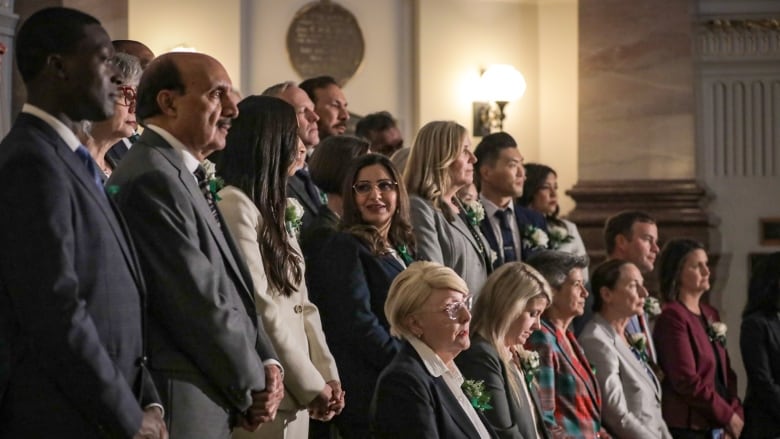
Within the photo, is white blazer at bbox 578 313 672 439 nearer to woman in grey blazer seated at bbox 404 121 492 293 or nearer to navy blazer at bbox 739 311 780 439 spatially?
woman in grey blazer seated at bbox 404 121 492 293

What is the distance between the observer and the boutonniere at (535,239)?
23.6 feet

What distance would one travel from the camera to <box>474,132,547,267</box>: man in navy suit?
22.6 ft

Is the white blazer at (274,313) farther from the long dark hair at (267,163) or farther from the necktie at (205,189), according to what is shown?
the necktie at (205,189)

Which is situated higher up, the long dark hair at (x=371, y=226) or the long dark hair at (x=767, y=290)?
the long dark hair at (x=371, y=226)

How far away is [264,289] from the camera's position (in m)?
4.33

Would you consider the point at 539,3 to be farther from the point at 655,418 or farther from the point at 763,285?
the point at 655,418

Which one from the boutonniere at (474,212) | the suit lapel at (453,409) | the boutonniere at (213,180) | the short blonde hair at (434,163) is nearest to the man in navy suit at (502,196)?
the boutonniere at (474,212)

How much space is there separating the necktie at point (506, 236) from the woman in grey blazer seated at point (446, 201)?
0.47 m

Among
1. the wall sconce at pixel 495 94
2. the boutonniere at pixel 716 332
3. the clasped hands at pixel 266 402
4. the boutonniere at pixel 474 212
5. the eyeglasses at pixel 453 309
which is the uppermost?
the wall sconce at pixel 495 94

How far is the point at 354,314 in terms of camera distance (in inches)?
208

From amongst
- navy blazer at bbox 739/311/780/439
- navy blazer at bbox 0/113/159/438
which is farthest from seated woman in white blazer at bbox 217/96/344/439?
navy blazer at bbox 739/311/780/439

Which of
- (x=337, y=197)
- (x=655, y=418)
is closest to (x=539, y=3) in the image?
(x=655, y=418)

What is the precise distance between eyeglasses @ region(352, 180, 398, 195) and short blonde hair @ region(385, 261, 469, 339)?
61cm

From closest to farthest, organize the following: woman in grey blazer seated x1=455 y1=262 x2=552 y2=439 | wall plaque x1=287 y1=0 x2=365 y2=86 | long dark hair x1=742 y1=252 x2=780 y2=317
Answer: woman in grey blazer seated x1=455 y1=262 x2=552 y2=439
long dark hair x1=742 y1=252 x2=780 y2=317
wall plaque x1=287 y1=0 x2=365 y2=86
